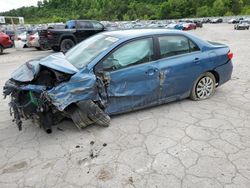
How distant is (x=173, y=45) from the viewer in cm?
A: 453

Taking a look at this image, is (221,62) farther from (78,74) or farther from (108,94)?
(78,74)

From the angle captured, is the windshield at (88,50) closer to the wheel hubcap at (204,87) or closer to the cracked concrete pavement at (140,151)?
the cracked concrete pavement at (140,151)

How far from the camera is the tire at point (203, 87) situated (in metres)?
4.86

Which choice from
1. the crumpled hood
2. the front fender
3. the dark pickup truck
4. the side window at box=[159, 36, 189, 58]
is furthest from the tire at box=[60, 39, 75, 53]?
the front fender

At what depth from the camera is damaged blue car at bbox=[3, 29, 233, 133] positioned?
3.57 meters

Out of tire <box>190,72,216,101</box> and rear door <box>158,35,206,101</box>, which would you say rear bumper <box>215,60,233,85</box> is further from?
rear door <box>158,35,206,101</box>

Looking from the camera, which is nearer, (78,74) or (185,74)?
(78,74)

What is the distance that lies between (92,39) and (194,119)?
7.81 feet

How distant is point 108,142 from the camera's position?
356 centimetres

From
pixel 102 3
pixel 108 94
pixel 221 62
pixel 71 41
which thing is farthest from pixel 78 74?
pixel 102 3

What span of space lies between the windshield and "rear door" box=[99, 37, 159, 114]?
259 mm

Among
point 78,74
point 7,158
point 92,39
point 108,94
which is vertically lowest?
point 7,158

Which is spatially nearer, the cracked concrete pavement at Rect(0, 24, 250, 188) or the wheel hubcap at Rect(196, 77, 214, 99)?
the cracked concrete pavement at Rect(0, 24, 250, 188)

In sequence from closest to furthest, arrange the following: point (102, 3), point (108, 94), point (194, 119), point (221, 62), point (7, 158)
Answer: point (7, 158) → point (108, 94) → point (194, 119) → point (221, 62) → point (102, 3)
